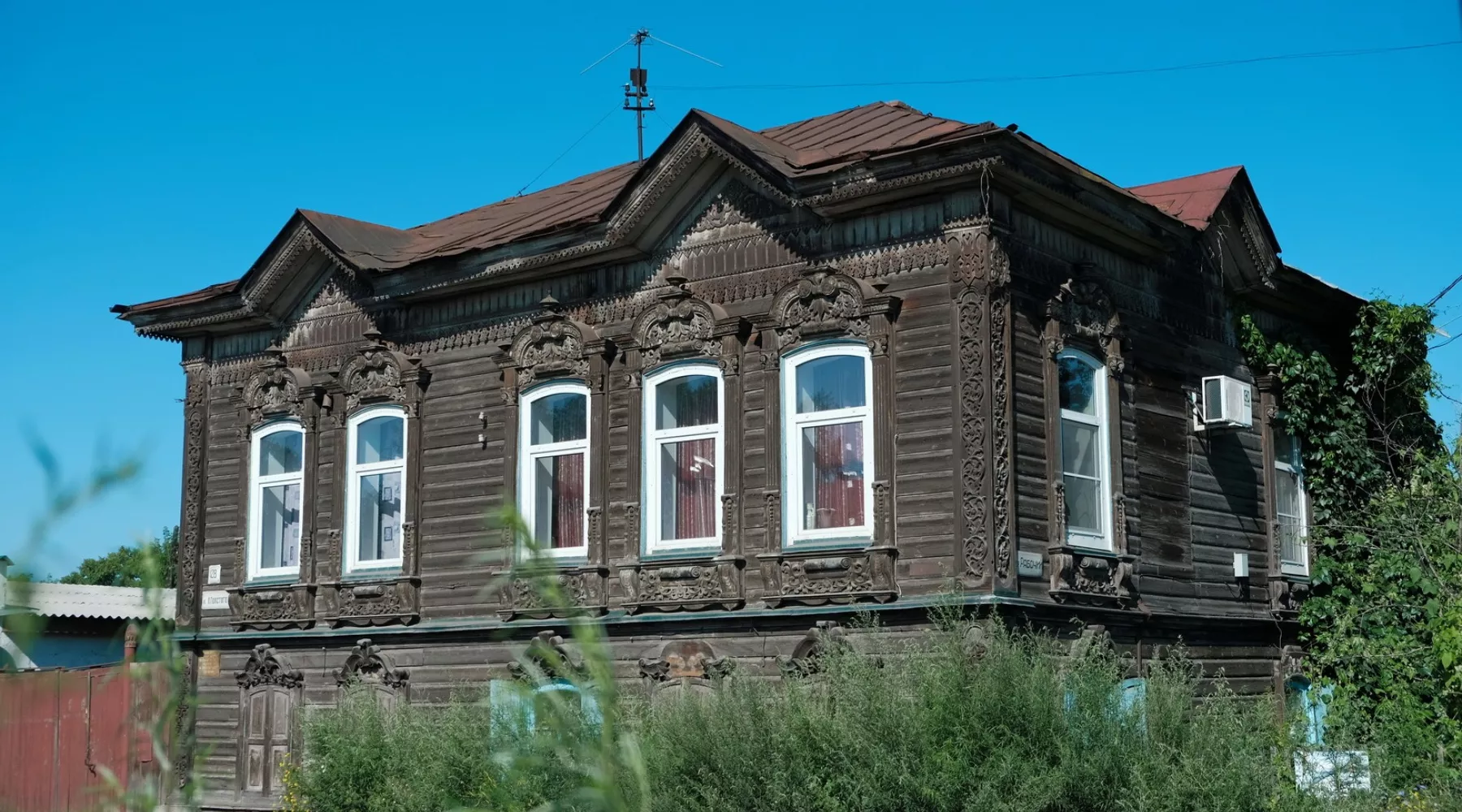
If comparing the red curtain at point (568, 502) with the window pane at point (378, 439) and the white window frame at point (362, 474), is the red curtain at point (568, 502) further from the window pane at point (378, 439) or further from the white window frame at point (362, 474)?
the window pane at point (378, 439)

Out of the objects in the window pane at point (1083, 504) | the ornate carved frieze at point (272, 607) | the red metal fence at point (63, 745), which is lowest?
the red metal fence at point (63, 745)

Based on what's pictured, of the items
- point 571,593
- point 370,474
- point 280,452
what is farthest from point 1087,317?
point 280,452

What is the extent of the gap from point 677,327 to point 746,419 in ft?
4.14

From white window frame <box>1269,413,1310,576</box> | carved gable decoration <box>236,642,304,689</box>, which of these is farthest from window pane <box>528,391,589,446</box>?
white window frame <box>1269,413,1310,576</box>

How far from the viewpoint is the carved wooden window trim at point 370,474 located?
56.3ft

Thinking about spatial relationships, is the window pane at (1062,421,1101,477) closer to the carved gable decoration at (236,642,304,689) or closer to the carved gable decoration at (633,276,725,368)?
the carved gable decoration at (633,276,725,368)

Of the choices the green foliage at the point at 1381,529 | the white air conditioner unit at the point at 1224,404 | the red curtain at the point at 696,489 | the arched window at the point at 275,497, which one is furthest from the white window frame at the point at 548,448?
the green foliage at the point at 1381,529

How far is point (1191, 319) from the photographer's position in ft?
52.8

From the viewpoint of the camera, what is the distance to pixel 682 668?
14492 mm

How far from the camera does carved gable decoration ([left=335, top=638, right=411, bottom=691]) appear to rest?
1680cm

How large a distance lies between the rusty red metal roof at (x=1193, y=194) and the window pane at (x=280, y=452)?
31.7 ft

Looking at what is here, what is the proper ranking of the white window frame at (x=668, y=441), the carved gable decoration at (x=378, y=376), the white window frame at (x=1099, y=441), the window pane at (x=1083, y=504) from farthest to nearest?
1. the carved gable decoration at (x=378, y=376)
2. the white window frame at (x=668, y=441)
3. the window pane at (x=1083, y=504)
4. the white window frame at (x=1099, y=441)

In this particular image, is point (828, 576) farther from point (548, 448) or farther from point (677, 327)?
point (548, 448)

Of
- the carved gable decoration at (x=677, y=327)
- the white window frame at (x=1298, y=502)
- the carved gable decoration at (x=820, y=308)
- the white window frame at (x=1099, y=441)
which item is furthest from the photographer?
the white window frame at (x=1298, y=502)
